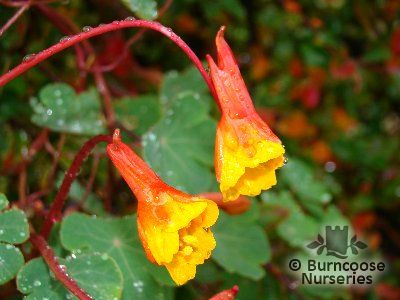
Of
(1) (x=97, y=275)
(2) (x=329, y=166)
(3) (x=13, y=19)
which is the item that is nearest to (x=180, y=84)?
(3) (x=13, y=19)

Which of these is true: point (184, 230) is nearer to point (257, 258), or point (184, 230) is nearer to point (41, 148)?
point (257, 258)

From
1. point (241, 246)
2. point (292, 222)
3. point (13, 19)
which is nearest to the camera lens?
point (13, 19)

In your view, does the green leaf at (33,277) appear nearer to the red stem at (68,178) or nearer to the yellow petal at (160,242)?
the red stem at (68,178)

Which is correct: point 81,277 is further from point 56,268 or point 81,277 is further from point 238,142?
point 238,142

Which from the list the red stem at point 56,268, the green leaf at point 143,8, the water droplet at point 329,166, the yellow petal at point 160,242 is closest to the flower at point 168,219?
the yellow petal at point 160,242

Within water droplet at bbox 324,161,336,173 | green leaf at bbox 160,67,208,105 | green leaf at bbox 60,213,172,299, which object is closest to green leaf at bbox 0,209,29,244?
green leaf at bbox 60,213,172,299

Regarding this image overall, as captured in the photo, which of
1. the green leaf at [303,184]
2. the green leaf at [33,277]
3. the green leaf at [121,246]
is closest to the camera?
the green leaf at [33,277]
